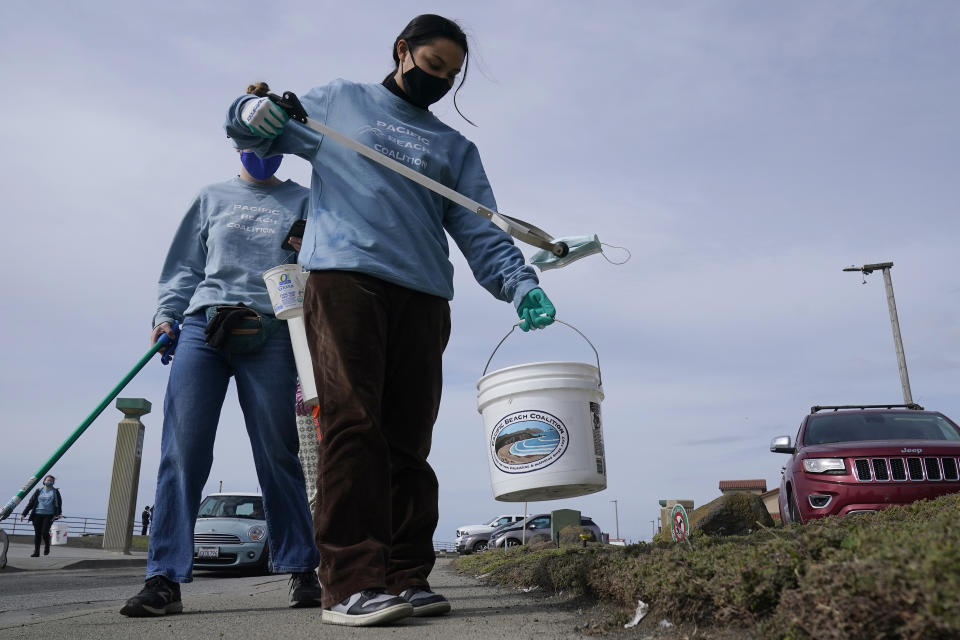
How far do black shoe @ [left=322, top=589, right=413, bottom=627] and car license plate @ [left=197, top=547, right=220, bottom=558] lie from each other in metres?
9.61

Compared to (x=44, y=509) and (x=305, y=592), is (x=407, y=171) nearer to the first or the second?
(x=305, y=592)

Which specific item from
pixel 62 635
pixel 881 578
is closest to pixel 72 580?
pixel 62 635

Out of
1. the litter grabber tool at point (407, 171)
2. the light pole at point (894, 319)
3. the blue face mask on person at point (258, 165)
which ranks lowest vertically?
the litter grabber tool at point (407, 171)

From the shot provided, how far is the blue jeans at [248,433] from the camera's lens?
11.6 ft

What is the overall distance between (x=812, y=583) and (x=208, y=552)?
1106cm

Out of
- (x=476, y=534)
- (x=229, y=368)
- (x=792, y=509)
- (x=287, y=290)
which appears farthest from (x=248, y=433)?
(x=476, y=534)

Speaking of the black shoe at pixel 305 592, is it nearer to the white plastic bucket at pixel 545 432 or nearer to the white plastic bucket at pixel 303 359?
the white plastic bucket at pixel 303 359

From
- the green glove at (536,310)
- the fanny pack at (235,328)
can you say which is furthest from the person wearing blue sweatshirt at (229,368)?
the green glove at (536,310)

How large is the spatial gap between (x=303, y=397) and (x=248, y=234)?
0.86 meters

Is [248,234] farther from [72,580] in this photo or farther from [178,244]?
[72,580]

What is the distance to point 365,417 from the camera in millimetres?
2750

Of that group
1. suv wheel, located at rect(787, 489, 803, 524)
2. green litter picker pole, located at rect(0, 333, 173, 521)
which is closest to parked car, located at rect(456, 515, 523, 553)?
suv wheel, located at rect(787, 489, 803, 524)

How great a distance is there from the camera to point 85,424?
420 centimetres

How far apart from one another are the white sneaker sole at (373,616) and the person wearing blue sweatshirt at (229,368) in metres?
1.05
